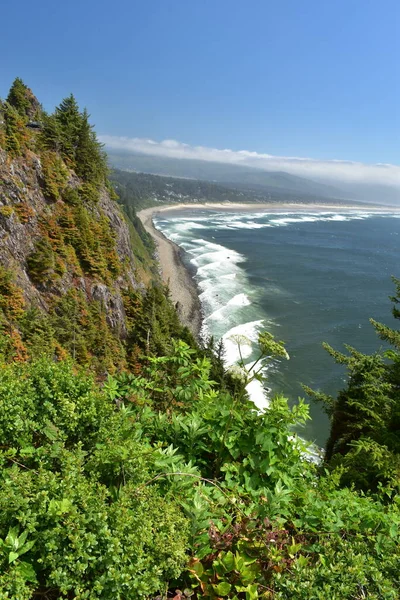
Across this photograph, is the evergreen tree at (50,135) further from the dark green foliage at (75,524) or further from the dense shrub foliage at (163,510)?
the dark green foliage at (75,524)

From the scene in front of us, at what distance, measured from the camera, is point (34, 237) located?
88.3ft

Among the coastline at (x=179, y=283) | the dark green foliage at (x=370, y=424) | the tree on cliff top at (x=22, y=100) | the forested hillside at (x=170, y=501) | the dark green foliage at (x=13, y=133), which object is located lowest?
the coastline at (x=179, y=283)

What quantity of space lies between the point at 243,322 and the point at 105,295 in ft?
81.4

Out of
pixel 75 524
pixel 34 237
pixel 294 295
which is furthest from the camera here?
pixel 294 295

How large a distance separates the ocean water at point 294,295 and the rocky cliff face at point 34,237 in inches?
527

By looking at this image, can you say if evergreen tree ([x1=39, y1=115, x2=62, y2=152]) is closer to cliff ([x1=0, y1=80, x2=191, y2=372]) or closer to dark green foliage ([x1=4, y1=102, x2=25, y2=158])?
cliff ([x1=0, y1=80, x2=191, y2=372])

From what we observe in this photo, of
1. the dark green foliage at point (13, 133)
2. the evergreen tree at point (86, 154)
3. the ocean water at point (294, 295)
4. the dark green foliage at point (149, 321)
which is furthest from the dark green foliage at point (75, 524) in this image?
the evergreen tree at point (86, 154)

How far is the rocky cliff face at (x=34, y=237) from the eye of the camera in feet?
79.7

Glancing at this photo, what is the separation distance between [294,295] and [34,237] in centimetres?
4888

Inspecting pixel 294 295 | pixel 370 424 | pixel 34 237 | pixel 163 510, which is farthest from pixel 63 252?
pixel 294 295

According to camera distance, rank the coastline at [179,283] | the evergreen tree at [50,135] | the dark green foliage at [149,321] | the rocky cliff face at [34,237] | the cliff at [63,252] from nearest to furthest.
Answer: the cliff at [63,252] < the rocky cliff face at [34,237] < the dark green foliage at [149,321] < the evergreen tree at [50,135] < the coastline at [179,283]

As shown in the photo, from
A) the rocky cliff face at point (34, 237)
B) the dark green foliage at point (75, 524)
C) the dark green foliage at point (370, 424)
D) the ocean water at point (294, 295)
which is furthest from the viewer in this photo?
the ocean water at point (294, 295)

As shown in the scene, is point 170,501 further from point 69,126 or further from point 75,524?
point 69,126

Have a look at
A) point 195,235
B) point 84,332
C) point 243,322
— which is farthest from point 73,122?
point 195,235
